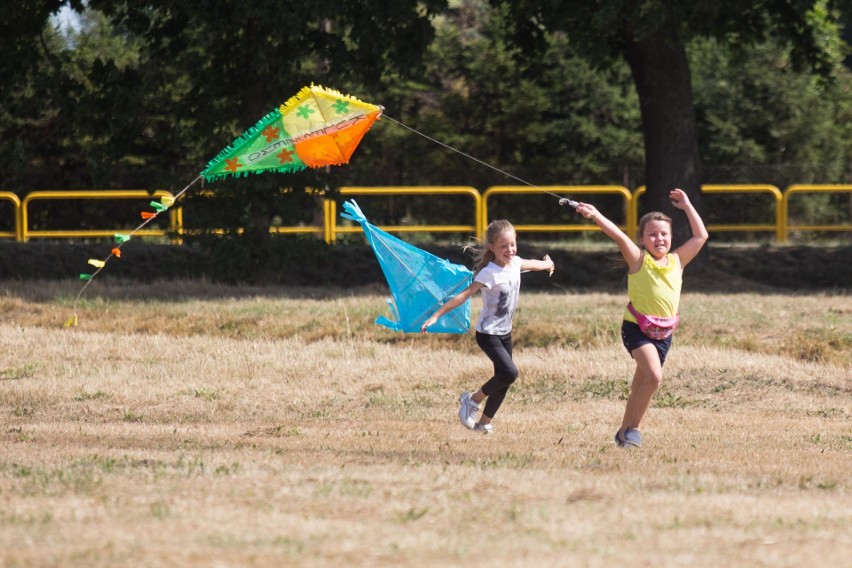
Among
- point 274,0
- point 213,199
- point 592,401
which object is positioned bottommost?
point 592,401

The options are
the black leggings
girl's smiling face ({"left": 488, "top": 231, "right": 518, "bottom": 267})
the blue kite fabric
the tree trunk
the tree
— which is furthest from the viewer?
the tree trunk

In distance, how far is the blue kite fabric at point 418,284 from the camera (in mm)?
11719

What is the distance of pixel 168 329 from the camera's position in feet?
51.1

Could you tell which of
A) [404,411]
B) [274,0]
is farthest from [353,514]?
[274,0]

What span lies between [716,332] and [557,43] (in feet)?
55.2

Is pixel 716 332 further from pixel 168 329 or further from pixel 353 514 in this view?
pixel 353 514

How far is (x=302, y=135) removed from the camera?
39.9 ft

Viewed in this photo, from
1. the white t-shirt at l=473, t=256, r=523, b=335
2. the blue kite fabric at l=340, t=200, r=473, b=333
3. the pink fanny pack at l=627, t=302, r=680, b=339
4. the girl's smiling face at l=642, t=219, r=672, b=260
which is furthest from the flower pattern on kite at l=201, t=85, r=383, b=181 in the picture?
the pink fanny pack at l=627, t=302, r=680, b=339

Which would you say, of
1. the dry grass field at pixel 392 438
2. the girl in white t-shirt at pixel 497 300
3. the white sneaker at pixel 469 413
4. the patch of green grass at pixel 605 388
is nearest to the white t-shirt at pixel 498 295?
the girl in white t-shirt at pixel 497 300

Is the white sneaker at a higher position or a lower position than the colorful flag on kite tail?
lower

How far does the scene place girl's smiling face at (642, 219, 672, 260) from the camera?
9.34 metres

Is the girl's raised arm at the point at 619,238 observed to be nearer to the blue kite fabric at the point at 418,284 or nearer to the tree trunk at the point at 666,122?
the blue kite fabric at the point at 418,284

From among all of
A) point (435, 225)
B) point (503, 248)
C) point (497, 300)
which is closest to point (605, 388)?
point (497, 300)

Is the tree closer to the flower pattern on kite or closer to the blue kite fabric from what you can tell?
the flower pattern on kite
